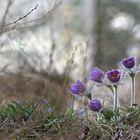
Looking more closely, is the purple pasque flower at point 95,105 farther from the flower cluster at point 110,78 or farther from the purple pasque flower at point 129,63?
the purple pasque flower at point 129,63

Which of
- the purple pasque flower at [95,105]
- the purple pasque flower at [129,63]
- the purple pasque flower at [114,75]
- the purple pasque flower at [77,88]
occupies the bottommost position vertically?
the purple pasque flower at [95,105]

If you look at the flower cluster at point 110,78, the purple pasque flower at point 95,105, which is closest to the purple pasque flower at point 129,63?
the flower cluster at point 110,78

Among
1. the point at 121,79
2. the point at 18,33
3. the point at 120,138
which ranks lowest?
the point at 120,138

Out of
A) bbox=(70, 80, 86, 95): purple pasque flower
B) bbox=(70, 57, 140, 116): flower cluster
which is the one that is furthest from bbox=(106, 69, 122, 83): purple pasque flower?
bbox=(70, 80, 86, 95): purple pasque flower

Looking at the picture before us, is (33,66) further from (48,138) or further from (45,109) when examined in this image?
(48,138)

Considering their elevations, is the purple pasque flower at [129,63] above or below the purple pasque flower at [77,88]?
above

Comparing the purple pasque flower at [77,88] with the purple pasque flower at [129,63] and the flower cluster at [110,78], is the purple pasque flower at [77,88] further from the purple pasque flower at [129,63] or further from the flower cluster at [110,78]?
Answer: the purple pasque flower at [129,63]

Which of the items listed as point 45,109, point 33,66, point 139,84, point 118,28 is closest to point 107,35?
point 118,28

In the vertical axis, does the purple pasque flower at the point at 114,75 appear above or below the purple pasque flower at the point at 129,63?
below
